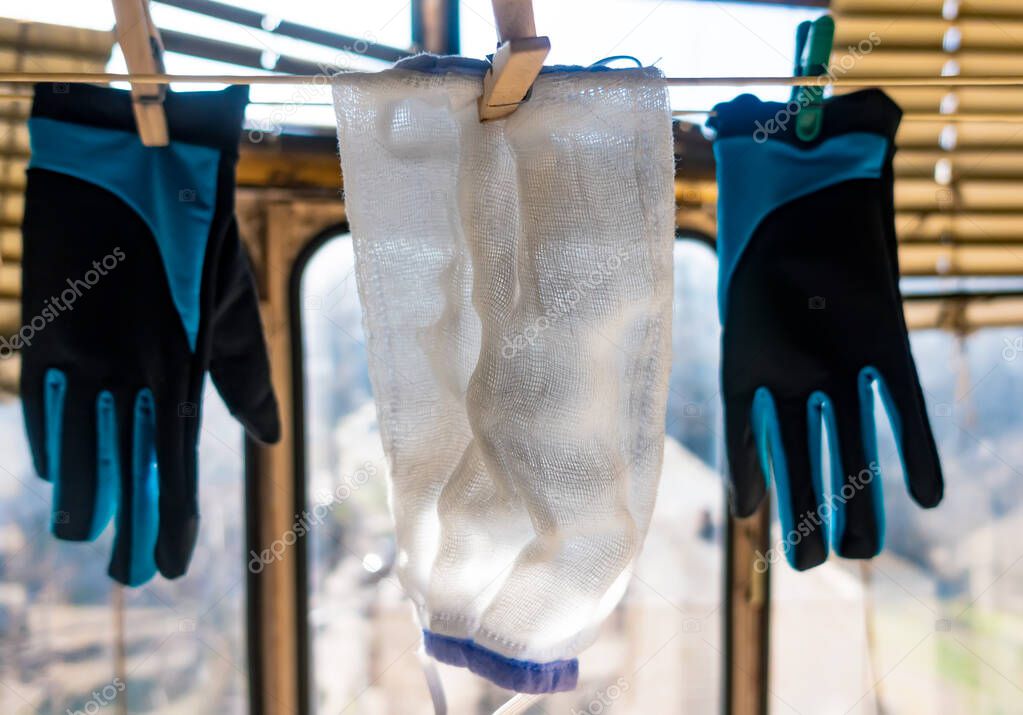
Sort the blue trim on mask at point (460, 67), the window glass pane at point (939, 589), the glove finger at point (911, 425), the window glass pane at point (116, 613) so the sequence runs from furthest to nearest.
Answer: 1. the window glass pane at point (939, 589)
2. the window glass pane at point (116, 613)
3. the glove finger at point (911, 425)
4. the blue trim on mask at point (460, 67)

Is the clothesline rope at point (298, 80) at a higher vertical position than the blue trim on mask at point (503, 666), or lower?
higher

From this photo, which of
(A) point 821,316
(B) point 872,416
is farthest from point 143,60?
(B) point 872,416

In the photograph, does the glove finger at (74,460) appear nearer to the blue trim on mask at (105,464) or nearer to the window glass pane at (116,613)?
the blue trim on mask at (105,464)

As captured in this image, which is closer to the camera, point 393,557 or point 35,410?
point 35,410

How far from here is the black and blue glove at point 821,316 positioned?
104cm

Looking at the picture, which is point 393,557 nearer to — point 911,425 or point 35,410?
point 35,410

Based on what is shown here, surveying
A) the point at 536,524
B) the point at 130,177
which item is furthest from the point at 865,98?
the point at 130,177

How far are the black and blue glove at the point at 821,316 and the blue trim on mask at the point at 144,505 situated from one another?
804mm

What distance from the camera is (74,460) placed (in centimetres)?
106

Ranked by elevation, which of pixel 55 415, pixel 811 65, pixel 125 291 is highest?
pixel 811 65

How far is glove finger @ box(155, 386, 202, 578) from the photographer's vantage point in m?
1.02

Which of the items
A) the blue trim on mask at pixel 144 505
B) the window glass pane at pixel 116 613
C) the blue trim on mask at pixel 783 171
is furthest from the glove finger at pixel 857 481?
the window glass pane at pixel 116 613

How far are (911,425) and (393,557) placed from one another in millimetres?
1307

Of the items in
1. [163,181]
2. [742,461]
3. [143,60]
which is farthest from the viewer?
[742,461]
